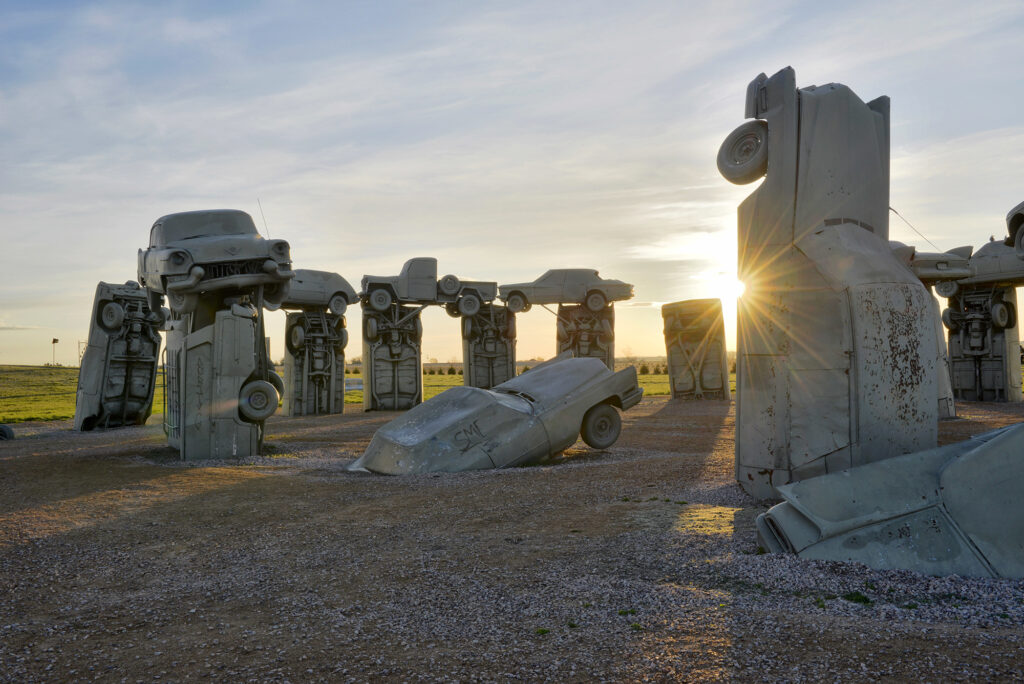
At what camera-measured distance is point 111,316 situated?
1880 centimetres

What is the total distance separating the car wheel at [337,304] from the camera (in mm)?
24094

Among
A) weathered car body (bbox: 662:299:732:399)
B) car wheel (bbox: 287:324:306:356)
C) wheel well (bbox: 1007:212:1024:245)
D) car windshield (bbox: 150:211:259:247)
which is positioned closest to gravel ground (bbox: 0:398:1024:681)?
car windshield (bbox: 150:211:259:247)

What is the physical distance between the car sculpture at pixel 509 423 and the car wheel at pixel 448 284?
1393 cm

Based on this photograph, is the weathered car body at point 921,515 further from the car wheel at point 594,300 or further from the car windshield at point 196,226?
the car wheel at point 594,300

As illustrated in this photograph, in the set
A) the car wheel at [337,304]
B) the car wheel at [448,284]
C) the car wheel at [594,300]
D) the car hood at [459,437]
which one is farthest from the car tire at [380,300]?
the car hood at [459,437]

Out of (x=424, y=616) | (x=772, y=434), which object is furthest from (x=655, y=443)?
(x=424, y=616)

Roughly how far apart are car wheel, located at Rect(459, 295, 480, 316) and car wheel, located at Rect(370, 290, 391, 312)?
2.83 meters

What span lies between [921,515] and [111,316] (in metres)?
18.9

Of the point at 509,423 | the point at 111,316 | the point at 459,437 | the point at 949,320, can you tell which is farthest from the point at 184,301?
the point at 949,320

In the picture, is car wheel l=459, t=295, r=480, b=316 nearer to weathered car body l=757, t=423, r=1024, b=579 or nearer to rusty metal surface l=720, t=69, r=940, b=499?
rusty metal surface l=720, t=69, r=940, b=499

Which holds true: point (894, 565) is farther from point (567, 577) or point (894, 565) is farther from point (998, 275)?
point (998, 275)

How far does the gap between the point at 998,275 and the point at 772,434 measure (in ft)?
65.7

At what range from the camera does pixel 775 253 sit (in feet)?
26.7

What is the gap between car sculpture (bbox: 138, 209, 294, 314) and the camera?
12.4 metres
